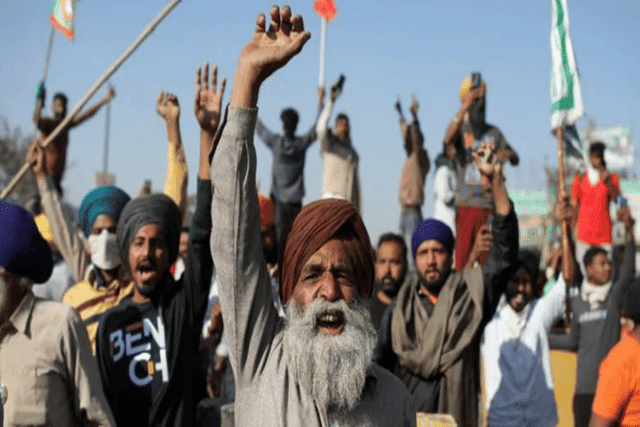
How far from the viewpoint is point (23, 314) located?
145 inches

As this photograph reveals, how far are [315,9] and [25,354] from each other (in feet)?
30.9

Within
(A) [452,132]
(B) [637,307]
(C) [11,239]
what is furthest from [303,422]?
(A) [452,132]

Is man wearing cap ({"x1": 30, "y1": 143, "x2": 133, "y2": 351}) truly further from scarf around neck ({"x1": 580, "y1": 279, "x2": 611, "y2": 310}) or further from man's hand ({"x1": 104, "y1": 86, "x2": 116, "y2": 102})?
man's hand ({"x1": 104, "y1": 86, "x2": 116, "y2": 102})

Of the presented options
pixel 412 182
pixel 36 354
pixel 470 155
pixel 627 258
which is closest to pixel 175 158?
pixel 36 354

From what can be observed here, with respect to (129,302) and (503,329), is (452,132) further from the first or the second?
(129,302)

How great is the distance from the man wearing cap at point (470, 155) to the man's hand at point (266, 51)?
717 centimetres

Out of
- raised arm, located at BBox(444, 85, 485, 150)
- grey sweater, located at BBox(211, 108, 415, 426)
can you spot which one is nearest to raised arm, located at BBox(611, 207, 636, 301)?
raised arm, located at BBox(444, 85, 485, 150)

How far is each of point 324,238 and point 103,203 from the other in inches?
117

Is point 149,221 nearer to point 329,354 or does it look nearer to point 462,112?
point 329,354

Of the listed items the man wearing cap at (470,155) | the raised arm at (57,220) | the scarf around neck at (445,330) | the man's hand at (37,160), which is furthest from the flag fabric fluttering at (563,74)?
the man's hand at (37,160)

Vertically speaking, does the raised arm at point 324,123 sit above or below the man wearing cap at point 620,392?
above

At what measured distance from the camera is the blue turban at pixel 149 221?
14.6 ft

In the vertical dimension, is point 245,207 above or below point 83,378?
above

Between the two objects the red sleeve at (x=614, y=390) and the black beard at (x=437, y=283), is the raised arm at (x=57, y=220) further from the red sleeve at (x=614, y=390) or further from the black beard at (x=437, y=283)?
the red sleeve at (x=614, y=390)
